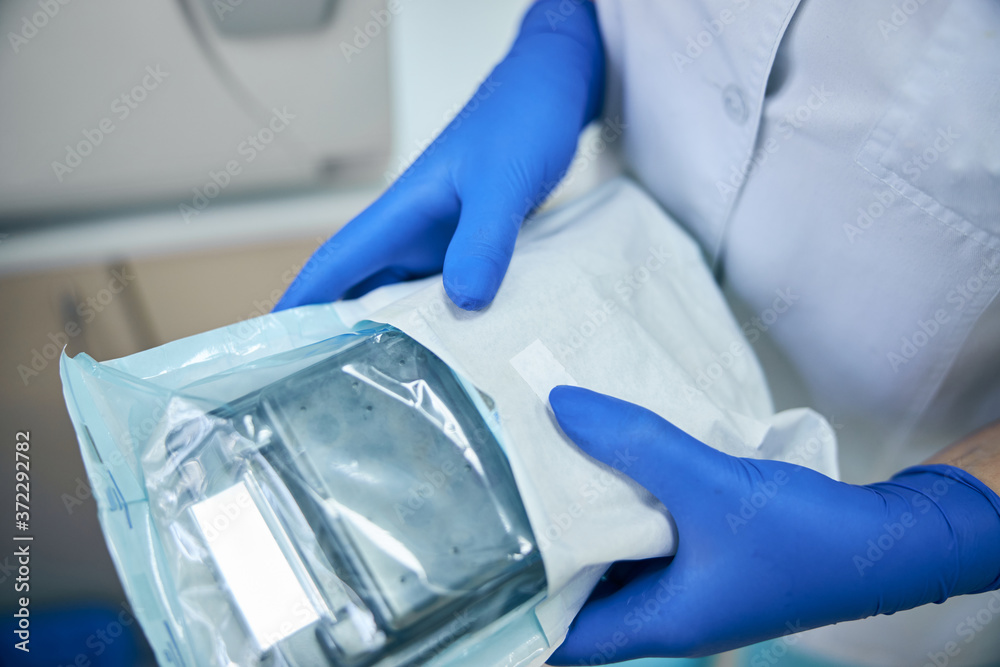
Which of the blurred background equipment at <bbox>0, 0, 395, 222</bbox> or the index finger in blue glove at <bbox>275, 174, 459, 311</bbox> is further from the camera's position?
the blurred background equipment at <bbox>0, 0, 395, 222</bbox>

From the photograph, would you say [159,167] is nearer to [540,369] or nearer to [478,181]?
[478,181]

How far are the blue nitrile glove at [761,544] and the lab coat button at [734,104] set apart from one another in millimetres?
288

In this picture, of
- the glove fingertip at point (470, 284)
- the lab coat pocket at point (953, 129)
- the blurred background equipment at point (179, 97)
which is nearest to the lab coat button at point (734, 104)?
the lab coat pocket at point (953, 129)

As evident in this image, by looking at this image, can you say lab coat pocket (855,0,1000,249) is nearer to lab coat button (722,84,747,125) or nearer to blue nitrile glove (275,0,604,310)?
lab coat button (722,84,747,125)

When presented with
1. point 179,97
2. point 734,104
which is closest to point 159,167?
point 179,97

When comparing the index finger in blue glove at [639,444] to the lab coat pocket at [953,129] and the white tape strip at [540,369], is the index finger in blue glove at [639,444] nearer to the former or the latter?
the white tape strip at [540,369]

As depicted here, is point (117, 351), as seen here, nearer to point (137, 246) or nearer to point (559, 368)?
point (137, 246)

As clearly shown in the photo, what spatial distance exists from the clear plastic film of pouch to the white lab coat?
115mm

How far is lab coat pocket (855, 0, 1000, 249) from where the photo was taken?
407 mm

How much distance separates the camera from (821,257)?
21.1 inches

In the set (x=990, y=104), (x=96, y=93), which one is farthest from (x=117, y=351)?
(x=990, y=104)

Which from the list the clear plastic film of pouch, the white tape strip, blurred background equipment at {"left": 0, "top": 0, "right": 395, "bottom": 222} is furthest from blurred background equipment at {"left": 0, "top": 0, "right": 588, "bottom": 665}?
the white tape strip

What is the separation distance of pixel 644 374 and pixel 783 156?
232 mm

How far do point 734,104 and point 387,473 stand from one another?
0.43 metres
